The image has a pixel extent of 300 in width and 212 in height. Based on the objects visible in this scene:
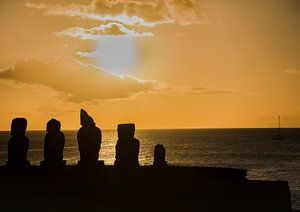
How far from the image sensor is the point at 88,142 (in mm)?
26219

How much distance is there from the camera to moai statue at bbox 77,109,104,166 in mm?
26156

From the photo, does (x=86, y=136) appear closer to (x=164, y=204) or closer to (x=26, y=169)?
(x=26, y=169)

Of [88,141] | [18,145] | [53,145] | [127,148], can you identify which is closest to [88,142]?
[88,141]

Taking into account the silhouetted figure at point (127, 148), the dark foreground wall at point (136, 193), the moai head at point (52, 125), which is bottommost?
the dark foreground wall at point (136, 193)

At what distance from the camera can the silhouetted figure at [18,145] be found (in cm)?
Answer: 2659

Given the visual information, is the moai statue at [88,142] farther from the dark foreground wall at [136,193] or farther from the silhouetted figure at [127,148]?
the dark foreground wall at [136,193]

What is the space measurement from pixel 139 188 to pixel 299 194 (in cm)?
3895

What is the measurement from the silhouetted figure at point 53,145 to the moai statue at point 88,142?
42.3 inches

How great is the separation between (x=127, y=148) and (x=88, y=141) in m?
2.16

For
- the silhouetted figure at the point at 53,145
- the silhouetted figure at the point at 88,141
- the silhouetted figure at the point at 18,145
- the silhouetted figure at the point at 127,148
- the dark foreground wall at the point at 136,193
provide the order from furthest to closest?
the silhouetted figure at the point at 18,145 < the silhouetted figure at the point at 53,145 < the silhouetted figure at the point at 88,141 < the silhouetted figure at the point at 127,148 < the dark foreground wall at the point at 136,193

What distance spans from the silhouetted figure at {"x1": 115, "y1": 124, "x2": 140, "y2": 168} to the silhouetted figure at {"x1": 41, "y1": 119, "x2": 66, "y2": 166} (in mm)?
3130

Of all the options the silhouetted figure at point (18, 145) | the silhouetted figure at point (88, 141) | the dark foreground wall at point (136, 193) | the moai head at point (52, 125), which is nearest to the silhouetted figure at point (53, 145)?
the moai head at point (52, 125)

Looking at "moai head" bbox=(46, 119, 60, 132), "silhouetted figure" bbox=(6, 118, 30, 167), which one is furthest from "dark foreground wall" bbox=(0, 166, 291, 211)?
"moai head" bbox=(46, 119, 60, 132)

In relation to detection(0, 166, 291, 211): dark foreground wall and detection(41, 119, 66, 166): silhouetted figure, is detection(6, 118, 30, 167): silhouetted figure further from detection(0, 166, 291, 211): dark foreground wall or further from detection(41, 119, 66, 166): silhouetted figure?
detection(0, 166, 291, 211): dark foreground wall
